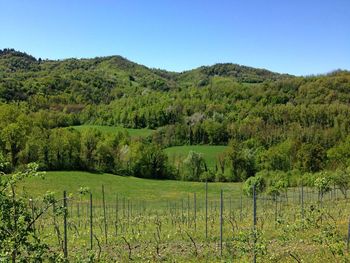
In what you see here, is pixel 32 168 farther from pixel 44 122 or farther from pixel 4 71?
pixel 4 71

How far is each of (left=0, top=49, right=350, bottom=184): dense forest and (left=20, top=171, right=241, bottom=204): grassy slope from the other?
19.3ft

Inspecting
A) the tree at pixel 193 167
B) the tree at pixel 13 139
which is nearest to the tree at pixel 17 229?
the tree at pixel 13 139

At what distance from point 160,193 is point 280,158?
34.1 metres

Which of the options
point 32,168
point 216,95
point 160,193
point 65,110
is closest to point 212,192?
point 160,193

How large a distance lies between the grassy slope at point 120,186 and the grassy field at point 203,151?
18073mm

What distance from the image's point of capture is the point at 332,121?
107 metres

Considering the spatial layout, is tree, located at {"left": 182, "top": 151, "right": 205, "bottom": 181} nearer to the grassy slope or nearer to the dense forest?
the dense forest

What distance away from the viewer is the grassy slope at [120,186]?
55.8m

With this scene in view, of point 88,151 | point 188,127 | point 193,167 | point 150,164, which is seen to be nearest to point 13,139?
point 88,151

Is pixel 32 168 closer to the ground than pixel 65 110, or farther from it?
closer to the ground

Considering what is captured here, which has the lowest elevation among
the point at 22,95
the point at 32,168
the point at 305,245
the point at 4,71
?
the point at 305,245

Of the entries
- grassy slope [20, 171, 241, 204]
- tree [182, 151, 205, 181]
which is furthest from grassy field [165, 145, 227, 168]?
grassy slope [20, 171, 241, 204]

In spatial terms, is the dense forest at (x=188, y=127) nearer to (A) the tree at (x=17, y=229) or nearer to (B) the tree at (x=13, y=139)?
(B) the tree at (x=13, y=139)

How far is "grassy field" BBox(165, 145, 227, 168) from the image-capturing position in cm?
8791
